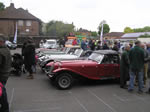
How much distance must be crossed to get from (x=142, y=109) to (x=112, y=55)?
2.97 m

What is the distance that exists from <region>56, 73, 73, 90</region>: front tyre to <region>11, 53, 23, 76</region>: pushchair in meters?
3.24

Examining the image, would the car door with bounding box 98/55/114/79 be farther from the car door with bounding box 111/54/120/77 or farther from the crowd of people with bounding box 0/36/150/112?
the crowd of people with bounding box 0/36/150/112

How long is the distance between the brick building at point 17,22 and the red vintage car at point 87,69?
1693 inches

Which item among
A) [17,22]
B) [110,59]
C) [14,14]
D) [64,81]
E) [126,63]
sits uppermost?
[14,14]

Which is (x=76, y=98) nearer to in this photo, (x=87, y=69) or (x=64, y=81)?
(x=64, y=81)

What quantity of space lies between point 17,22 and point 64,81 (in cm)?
4442

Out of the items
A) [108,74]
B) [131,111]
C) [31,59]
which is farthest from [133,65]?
[31,59]

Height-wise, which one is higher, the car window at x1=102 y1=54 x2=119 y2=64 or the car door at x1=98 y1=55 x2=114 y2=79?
the car window at x1=102 y1=54 x2=119 y2=64

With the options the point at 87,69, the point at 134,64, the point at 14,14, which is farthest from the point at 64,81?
the point at 14,14

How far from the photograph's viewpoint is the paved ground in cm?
471

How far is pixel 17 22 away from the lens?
152ft

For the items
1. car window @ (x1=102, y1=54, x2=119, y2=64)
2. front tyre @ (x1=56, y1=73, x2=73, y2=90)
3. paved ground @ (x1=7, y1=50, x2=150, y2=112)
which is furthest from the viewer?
car window @ (x1=102, y1=54, x2=119, y2=64)

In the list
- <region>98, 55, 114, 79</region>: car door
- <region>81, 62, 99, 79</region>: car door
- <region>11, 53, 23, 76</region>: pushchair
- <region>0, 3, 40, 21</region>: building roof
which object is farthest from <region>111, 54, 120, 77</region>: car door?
<region>0, 3, 40, 21</region>: building roof

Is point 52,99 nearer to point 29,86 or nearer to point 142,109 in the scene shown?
point 29,86
